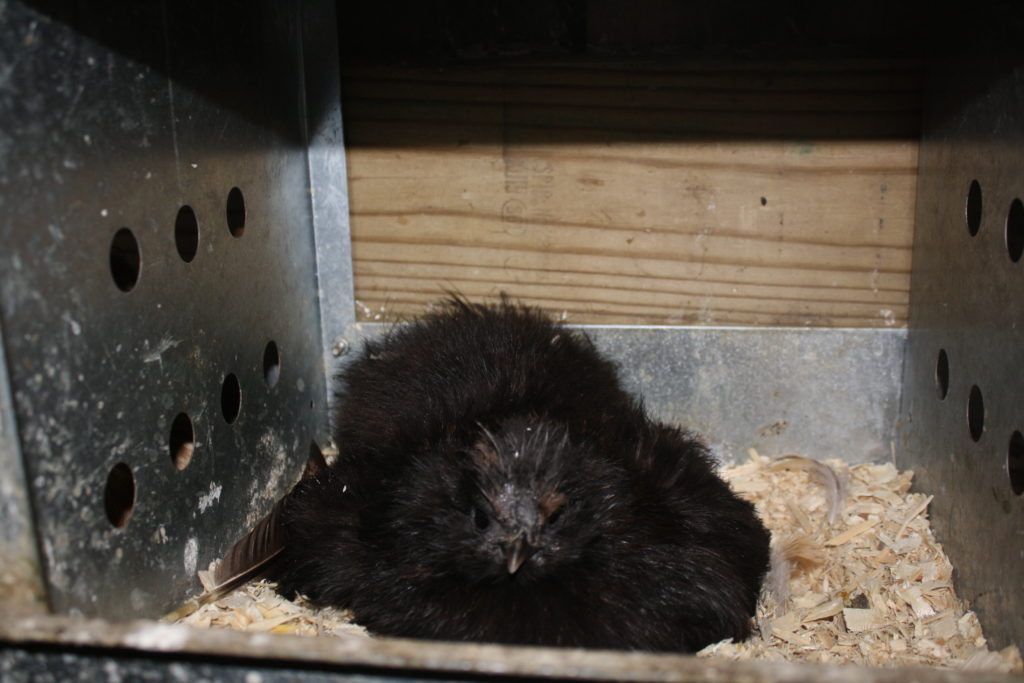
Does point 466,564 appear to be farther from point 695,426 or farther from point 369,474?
point 695,426

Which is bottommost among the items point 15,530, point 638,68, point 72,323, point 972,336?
point 15,530

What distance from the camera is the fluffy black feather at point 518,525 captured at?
1.58 metres

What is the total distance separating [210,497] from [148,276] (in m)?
0.46

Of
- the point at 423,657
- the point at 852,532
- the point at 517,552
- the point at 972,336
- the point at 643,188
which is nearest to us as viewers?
the point at 423,657

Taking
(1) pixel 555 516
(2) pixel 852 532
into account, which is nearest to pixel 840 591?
(2) pixel 852 532

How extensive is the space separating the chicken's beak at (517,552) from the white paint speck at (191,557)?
0.59m

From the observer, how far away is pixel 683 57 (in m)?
2.13

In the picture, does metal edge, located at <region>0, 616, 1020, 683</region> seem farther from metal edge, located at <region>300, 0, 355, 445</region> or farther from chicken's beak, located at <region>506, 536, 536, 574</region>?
metal edge, located at <region>300, 0, 355, 445</region>

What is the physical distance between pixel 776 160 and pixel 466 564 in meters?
1.18

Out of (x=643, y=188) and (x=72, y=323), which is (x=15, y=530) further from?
(x=643, y=188)

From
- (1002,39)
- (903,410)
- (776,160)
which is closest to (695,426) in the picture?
(903,410)

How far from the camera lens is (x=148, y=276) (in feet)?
5.11

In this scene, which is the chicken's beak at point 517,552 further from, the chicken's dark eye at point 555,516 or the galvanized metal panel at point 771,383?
the galvanized metal panel at point 771,383

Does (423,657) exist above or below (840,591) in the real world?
above
